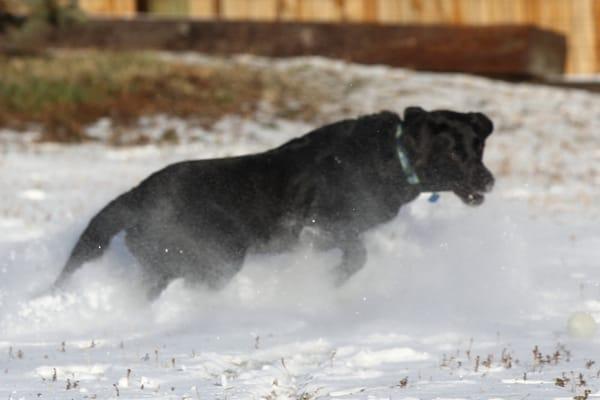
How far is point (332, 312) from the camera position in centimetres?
696

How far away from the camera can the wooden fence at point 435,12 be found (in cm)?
1884

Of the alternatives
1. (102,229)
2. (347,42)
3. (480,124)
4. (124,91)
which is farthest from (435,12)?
(102,229)

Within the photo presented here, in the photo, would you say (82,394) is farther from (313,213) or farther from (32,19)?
(32,19)

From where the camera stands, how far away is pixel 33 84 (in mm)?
16516

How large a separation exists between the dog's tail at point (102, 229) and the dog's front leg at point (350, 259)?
A: 56.4 inches

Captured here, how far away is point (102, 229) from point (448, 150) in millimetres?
2385

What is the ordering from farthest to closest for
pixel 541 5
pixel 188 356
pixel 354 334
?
pixel 541 5
pixel 354 334
pixel 188 356

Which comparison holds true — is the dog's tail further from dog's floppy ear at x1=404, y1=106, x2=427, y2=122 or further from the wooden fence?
the wooden fence

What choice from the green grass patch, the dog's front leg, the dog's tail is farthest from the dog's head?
the green grass patch

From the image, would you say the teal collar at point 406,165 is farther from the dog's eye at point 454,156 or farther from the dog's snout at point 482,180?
the dog's snout at point 482,180

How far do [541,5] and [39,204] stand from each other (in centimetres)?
1097

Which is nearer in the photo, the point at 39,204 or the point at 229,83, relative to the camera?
the point at 39,204

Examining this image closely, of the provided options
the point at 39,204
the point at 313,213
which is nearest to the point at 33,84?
the point at 39,204

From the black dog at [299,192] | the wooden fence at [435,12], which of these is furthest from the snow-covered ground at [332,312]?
the wooden fence at [435,12]
